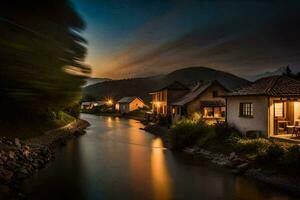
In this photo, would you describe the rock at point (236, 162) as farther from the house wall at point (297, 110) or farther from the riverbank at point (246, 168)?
the house wall at point (297, 110)

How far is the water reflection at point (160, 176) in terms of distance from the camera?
13.5 meters

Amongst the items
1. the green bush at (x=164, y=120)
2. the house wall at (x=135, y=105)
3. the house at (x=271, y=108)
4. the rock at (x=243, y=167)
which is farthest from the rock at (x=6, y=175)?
the house wall at (x=135, y=105)

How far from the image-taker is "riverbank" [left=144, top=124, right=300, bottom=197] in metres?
12.7

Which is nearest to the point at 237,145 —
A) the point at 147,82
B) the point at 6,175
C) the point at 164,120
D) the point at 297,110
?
the point at 297,110

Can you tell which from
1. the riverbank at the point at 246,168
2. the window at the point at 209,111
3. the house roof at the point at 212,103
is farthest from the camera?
the window at the point at 209,111

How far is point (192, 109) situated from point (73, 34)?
31.3 m

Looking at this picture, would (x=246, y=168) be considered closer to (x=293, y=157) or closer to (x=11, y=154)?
(x=293, y=157)

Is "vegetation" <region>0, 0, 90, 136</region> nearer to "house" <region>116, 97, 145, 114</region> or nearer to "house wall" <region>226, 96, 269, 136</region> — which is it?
"house wall" <region>226, 96, 269, 136</region>

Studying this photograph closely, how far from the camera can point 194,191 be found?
13.7 meters

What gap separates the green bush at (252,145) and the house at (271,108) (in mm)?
1638

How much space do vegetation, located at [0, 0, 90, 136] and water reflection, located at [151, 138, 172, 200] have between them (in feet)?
41.2

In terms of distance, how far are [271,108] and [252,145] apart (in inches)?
124

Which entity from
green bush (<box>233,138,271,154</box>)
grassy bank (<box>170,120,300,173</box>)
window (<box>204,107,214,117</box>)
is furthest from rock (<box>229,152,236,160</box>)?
window (<box>204,107,214,117</box>)

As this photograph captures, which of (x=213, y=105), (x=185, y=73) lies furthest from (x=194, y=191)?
(x=185, y=73)
